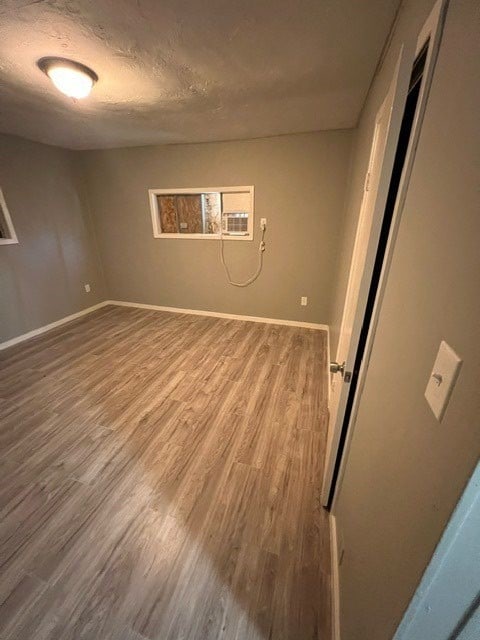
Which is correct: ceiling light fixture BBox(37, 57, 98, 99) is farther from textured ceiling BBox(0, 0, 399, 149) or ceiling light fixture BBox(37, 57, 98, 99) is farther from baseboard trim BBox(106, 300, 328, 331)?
baseboard trim BBox(106, 300, 328, 331)

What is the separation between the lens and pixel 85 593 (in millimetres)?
1076

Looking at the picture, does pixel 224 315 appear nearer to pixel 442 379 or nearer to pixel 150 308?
pixel 150 308

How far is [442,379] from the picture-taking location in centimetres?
43

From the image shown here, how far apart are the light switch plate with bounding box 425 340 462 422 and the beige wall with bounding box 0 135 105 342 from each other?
4039mm

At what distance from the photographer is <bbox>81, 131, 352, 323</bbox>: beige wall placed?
9.54 feet

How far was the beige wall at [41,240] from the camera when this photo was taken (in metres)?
3.00

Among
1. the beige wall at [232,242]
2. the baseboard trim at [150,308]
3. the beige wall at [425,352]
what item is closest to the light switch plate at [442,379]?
the beige wall at [425,352]

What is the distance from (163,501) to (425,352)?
1548mm

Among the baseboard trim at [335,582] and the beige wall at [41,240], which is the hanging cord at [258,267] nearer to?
the beige wall at [41,240]

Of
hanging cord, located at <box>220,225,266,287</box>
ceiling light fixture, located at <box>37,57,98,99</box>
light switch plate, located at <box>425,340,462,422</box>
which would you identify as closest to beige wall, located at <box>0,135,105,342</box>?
ceiling light fixture, located at <box>37,57,98,99</box>

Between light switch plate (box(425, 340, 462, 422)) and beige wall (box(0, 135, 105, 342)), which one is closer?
light switch plate (box(425, 340, 462, 422))

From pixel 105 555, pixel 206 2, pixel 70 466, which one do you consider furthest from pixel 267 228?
pixel 105 555

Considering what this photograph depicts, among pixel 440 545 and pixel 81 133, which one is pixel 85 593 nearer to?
pixel 440 545

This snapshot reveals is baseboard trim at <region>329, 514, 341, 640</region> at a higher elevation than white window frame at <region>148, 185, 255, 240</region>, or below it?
below
